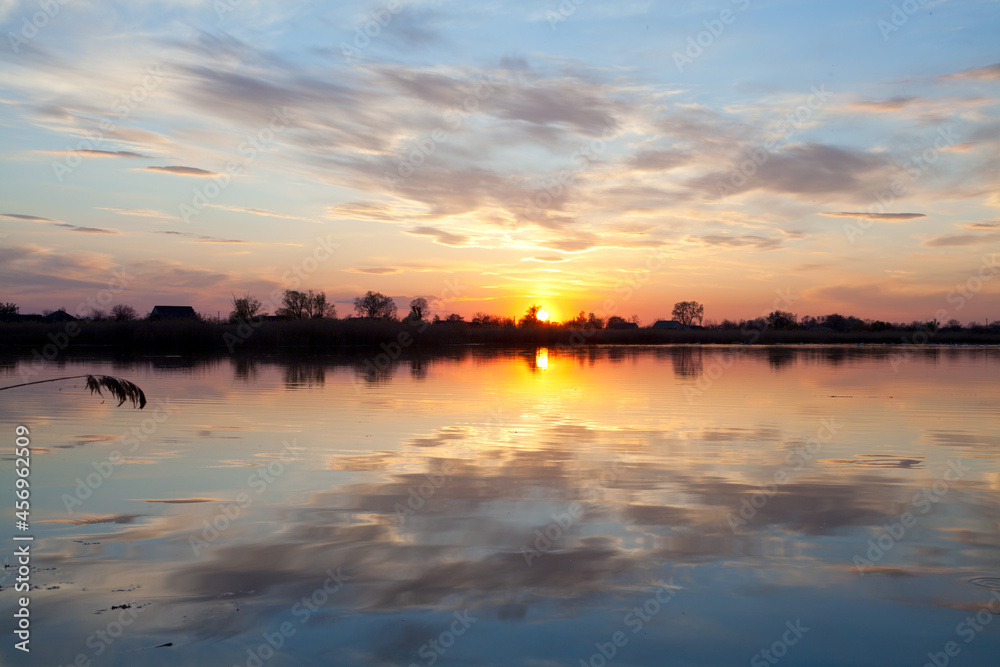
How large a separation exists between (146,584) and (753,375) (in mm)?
20210

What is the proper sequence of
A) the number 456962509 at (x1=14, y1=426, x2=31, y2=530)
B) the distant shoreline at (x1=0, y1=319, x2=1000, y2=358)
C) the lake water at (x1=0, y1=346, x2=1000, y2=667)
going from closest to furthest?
the lake water at (x1=0, y1=346, x2=1000, y2=667), the number 456962509 at (x1=14, y1=426, x2=31, y2=530), the distant shoreline at (x1=0, y1=319, x2=1000, y2=358)

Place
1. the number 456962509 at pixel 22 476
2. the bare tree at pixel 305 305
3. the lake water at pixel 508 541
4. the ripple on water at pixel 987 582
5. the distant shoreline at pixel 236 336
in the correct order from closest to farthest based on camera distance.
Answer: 1. the lake water at pixel 508 541
2. the ripple on water at pixel 987 582
3. the number 456962509 at pixel 22 476
4. the distant shoreline at pixel 236 336
5. the bare tree at pixel 305 305

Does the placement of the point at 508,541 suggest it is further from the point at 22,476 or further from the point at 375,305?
the point at 375,305

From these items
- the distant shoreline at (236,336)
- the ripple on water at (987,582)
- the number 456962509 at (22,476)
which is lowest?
the ripple on water at (987,582)

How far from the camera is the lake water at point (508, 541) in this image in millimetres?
3750

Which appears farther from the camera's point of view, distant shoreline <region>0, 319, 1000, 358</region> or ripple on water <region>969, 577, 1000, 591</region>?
distant shoreline <region>0, 319, 1000, 358</region>

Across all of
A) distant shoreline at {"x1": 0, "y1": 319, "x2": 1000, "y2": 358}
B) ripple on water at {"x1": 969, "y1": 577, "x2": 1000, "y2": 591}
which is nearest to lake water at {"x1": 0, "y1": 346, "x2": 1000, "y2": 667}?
ripple on water at {"x1": 969, "y1": 577, "x2": 1000, "y2": 591}

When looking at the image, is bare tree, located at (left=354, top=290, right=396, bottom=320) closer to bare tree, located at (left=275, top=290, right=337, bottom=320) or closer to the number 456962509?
bare tree, located at (left=275, top=290, right=337, bottom=320)

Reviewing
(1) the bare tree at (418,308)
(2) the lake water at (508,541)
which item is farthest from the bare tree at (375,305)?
(2) the lake water at (508,541)

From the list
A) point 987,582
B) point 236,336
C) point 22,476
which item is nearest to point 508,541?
point 987,582

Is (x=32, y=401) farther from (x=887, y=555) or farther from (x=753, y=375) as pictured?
(x=753, y=375)

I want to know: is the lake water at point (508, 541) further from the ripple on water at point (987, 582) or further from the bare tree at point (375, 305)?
the bare tree at point (375, 305)

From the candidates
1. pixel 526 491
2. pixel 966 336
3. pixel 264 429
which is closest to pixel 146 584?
pixel 526 491

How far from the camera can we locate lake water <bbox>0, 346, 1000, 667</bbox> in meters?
3.75
